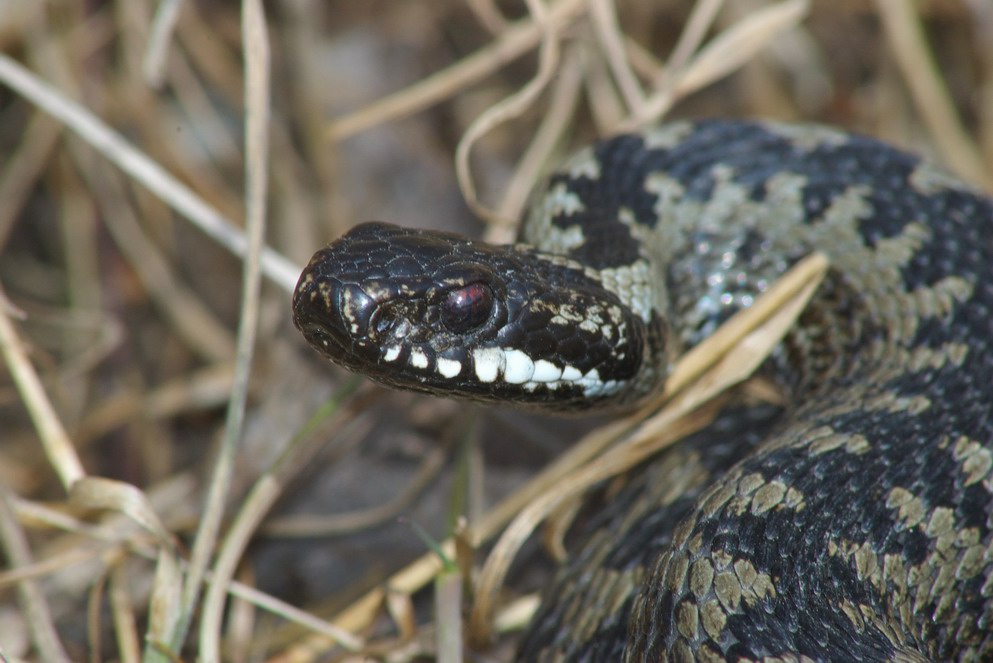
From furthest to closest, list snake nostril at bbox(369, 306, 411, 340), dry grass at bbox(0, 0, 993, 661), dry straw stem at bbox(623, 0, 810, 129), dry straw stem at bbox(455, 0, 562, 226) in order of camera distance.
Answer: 1. dry straw stem at bbox(623, 0, 810, 129)
2. dry straw stem at bbox(455, 0, 562, 226)
3. dry grass at bbox(0, 0, 993, 661)
4. snake nostril at bbox(369, 306, 411, 340)

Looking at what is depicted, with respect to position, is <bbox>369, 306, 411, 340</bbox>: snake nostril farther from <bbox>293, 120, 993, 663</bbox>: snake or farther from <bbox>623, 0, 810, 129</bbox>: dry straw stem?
<bbox>623, 0, 810, 129</bbox>: dry straw stem

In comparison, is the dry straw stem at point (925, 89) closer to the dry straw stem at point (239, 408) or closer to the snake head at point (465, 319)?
the snake head at point (465, 319)

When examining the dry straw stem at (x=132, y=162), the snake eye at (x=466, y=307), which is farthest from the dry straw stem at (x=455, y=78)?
the snake eye at (x=466, y=307)

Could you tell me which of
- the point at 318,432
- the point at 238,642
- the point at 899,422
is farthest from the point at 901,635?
the point at 238,642

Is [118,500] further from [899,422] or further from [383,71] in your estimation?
[383,71]

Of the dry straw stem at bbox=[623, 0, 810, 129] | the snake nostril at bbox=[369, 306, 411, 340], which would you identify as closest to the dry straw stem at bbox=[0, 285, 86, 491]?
the snake nostril at bbox=[369, 306, 411, 340]
